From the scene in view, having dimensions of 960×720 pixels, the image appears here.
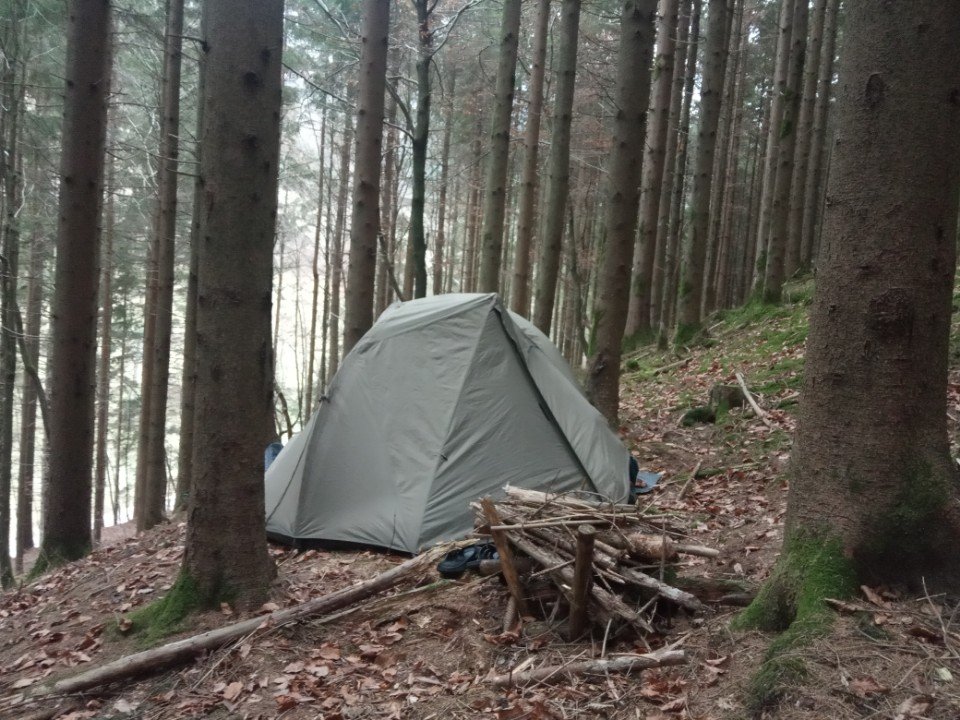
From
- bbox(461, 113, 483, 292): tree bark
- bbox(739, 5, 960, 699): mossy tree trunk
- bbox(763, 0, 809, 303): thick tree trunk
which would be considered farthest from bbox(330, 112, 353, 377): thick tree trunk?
bbox(739, 5, 960, 699): mossy tree trunk

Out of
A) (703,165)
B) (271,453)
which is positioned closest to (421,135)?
(271,453)

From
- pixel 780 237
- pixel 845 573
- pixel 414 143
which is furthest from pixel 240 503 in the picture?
pixel 780 237

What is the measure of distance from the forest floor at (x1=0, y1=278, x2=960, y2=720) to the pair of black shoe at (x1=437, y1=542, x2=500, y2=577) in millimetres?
86

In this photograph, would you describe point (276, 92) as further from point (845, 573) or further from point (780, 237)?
point (780, 237)

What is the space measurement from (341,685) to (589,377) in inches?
211

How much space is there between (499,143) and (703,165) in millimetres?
3751

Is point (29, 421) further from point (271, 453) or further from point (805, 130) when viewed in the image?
point (805, 130)

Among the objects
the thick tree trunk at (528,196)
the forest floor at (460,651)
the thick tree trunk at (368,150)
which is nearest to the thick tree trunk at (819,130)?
the thick tree trunk at (528,196)

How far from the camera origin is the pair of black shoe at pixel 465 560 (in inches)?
177

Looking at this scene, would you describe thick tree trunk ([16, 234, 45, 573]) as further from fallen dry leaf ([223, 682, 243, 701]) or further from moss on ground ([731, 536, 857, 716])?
moss on ground ([731, 536, 857, 716])

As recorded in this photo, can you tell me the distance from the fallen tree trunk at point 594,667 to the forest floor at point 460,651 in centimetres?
4

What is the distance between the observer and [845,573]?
118 inches

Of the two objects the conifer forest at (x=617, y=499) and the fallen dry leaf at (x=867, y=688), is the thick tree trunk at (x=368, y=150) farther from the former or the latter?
the fallen dry leaf at (x=867, y=688)

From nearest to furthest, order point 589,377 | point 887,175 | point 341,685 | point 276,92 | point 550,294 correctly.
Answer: point 887,175
point 341,685
point 276,92
point 589,377
point 550,294
